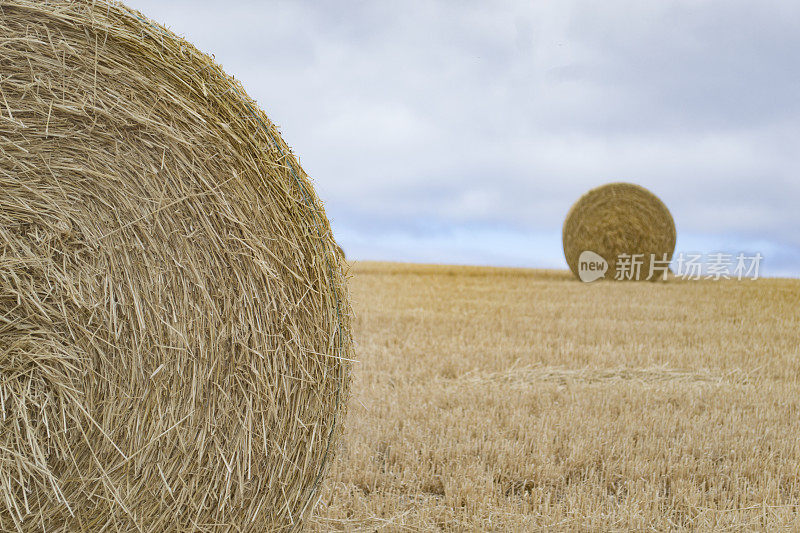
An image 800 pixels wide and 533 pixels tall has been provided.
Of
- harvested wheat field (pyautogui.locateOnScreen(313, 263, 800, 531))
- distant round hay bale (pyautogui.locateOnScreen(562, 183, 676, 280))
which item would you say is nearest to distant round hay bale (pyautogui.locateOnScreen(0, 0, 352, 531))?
harvested wheat field (pyautogui.locateOnScreen(313, 263, 800, 531))

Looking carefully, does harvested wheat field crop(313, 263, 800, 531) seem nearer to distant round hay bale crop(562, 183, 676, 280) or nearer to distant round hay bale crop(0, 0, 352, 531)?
distant round hay bale crop(0, 0, 352, 531)

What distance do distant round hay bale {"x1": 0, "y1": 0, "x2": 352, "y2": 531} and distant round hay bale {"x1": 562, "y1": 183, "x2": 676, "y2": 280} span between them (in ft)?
35.5

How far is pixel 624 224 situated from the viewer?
41.2 feet

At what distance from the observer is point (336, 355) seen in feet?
9.05

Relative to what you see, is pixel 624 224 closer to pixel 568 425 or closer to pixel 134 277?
pixel 568 425

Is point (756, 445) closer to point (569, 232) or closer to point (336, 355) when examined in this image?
point (336, 355)

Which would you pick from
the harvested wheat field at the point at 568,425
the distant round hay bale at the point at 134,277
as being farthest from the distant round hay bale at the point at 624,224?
the distant round hay bale at the point at 134,277

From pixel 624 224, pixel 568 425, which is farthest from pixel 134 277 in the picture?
pixel 624 224

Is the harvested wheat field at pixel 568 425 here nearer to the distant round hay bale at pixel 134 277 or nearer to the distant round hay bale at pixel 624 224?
the distant round hay bale at pixel 134 277

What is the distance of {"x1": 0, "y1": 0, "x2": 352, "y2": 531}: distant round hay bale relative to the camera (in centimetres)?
241

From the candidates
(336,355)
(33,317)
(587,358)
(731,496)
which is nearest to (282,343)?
(336,355)

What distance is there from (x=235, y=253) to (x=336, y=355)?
0.58m

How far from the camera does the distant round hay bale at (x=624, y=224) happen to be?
12531 mm

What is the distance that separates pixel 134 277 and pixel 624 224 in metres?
11.3
